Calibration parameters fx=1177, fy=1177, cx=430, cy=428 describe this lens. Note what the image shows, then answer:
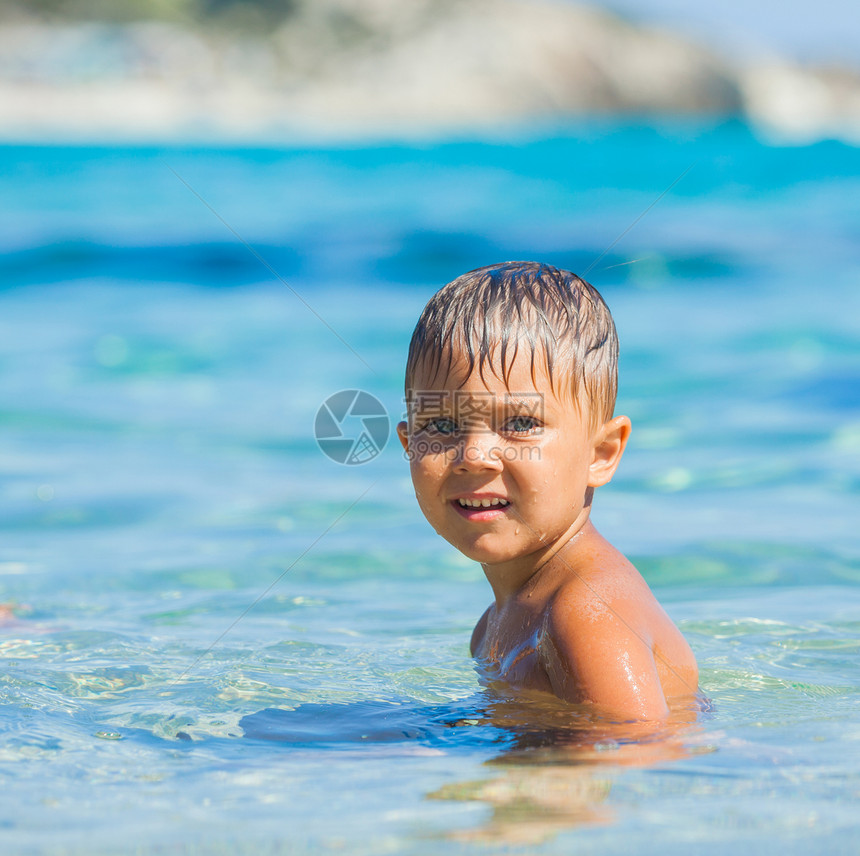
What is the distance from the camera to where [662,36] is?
266 ft

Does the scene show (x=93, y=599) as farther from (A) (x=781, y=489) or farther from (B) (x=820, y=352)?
(B) (x=820, y=352)

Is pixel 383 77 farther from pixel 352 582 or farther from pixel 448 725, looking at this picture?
pixel 448 725

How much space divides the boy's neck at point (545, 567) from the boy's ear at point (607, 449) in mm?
94

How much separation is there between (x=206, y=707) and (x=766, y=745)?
1.18 metres

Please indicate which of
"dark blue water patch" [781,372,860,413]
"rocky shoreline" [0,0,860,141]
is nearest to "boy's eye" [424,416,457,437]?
"dark blue water patch" [781,372,860,413]

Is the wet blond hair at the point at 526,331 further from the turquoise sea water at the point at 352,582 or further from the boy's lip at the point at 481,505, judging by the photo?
the turquoise sea water at the point at 352,582

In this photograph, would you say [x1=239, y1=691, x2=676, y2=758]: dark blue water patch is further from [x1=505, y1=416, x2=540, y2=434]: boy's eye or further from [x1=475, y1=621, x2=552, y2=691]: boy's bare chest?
[x1=505, y1=416, x2=540, y2=434]: boy's eye

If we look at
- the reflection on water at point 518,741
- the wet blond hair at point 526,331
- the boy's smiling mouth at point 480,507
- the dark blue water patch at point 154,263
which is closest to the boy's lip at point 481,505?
the boy's smiling mouth at point 480,507

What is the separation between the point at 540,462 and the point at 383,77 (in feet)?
222

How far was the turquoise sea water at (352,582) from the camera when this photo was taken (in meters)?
1.92

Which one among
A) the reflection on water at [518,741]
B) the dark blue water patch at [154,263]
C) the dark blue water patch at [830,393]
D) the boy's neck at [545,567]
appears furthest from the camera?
the dark blue water patch at [154,263]

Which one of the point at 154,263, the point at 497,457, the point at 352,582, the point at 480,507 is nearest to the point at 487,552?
the point at 480,507

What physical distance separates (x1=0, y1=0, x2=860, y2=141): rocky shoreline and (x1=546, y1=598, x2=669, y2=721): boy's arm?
1665 inches

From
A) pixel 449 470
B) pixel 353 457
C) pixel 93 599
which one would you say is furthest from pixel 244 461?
pixel 449 470
